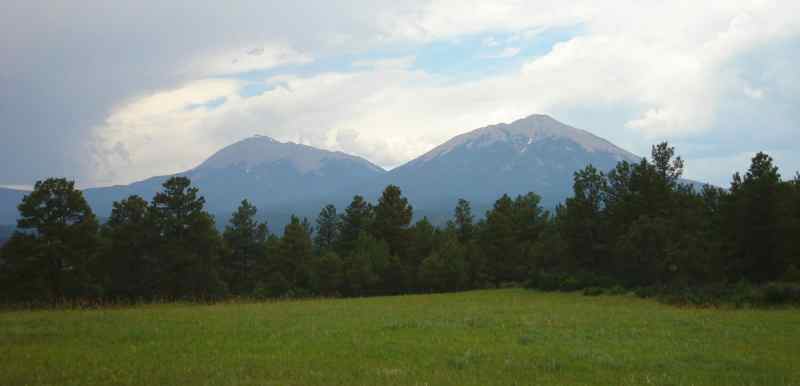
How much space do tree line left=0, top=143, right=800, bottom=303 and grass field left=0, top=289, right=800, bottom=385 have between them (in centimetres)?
1195

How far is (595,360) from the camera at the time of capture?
11.8 meters

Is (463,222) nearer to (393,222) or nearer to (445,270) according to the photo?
(393,222)

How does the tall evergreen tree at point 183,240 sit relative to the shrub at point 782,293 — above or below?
above

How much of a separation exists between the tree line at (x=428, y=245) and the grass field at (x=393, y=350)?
39.2 ft

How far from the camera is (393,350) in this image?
12.9 meters

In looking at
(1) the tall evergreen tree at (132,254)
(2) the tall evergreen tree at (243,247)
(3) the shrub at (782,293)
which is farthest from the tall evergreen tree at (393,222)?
(3) the shrub at (782,293)

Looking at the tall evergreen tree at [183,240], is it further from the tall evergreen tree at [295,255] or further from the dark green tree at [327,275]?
the tall evergreen tree at [295,255]

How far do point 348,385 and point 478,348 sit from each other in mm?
4711

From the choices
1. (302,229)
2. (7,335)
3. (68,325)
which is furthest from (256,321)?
(302,229)

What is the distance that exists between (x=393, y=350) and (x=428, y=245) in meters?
56.3

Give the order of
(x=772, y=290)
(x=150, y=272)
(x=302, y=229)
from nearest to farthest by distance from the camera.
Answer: (x=772, y=290), (x=150, y=272), (x=302, y=229)

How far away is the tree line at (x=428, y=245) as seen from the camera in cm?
3619

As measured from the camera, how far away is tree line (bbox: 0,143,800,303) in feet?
→ 119

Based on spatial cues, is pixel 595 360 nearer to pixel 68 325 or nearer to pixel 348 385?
pixel 348 385
